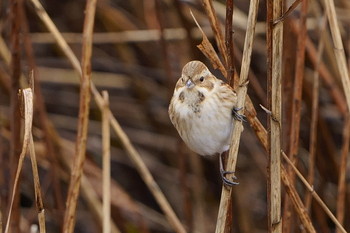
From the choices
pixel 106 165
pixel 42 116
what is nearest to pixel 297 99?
pixel 106 165

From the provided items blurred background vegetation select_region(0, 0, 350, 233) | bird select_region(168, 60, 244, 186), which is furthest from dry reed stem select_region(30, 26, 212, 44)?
bird select_region(168, 60, 244, 186)

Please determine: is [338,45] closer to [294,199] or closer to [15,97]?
[294,199]

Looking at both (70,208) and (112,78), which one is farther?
(112,78)

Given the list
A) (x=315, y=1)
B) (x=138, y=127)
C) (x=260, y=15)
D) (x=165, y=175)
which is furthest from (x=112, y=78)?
(x=315, y=1)

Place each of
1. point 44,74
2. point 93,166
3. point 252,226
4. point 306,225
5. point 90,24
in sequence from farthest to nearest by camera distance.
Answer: point 44,74
point 252,226
point 93,166
point 90,24
point 306,225

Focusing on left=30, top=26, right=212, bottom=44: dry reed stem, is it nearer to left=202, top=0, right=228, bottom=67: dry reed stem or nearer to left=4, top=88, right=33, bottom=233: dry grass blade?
left=202, top=0, right=228, bottom=67: dry reed stem

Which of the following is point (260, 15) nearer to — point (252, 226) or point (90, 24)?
point (252, 226)
